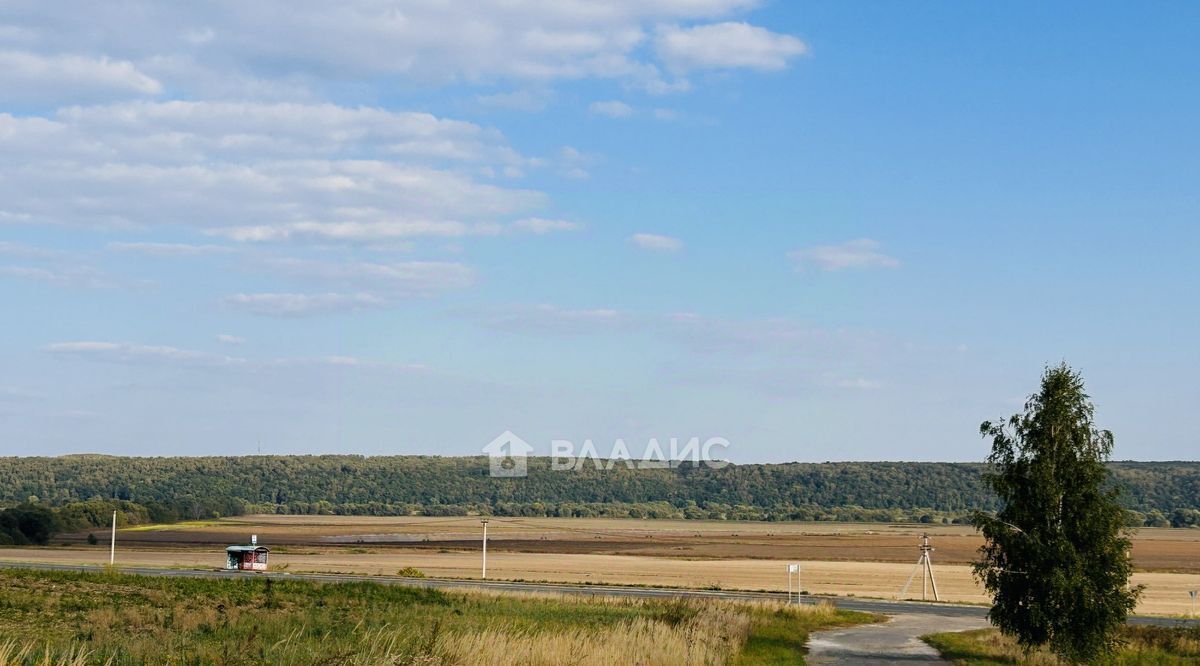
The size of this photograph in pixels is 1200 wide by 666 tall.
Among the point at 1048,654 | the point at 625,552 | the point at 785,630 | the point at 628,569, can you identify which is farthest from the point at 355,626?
the point at 625,552

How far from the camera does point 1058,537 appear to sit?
105 ft

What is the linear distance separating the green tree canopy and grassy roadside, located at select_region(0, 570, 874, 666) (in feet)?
21.1

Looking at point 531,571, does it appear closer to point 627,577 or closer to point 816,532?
point 627,577

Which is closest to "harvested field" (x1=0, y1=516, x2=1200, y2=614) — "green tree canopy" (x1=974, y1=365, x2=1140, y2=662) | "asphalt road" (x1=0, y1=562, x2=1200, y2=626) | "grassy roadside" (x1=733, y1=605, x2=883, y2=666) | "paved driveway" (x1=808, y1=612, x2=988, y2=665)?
"asphalt road" (x1=0, y1=562, x2=1200, y2=626)

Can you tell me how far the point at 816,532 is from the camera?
6683 inches

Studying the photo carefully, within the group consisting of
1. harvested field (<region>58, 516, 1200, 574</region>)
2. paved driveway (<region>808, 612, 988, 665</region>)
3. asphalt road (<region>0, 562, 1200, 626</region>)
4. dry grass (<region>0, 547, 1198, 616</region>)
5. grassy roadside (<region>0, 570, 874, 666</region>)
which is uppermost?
grassy roadside (<region>0, 570, 874, 666</region>)

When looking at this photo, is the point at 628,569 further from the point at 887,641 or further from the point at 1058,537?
the point at 1058,537

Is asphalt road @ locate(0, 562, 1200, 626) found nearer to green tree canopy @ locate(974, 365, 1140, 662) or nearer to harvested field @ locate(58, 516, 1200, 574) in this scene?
green tree canopy @ locate(974, 365, 1140, 662)

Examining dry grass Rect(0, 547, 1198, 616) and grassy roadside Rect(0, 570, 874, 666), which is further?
dry grass Rect(0, 547, 1198, 616)

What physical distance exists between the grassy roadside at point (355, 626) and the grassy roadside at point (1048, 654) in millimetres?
4667

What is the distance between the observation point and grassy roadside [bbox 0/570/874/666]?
17.4 metres

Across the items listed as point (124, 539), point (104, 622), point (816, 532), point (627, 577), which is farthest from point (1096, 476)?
point (816, 532)

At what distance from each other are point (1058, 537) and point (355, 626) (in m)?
18.3

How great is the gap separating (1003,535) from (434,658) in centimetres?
2104
